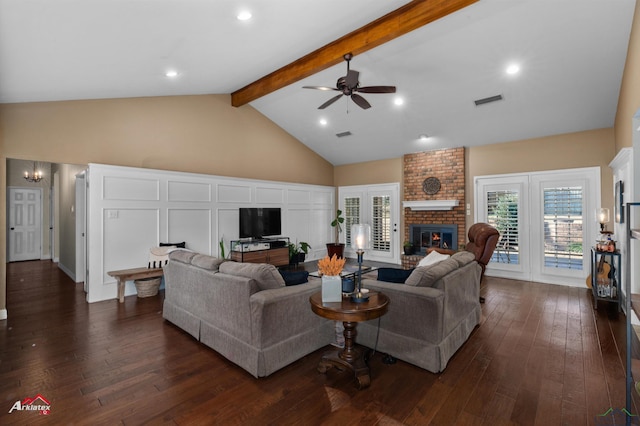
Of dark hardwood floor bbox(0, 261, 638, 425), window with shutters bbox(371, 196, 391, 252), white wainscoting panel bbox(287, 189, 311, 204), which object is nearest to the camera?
dark hardwood floor bbox(0, 261, 638, 425)

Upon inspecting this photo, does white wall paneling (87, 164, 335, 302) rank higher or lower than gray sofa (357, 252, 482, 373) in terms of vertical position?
higher

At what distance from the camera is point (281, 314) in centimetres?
256

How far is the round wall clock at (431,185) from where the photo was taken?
23.3 ft

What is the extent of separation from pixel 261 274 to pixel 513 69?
4484 millimetres

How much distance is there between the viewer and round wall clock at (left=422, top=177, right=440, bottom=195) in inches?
280

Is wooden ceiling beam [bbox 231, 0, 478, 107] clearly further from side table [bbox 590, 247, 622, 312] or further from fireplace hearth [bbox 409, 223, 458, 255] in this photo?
fireplace hearth [bbox 409, 223, 458, 255]

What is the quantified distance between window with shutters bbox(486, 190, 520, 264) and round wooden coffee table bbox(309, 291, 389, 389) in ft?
15.7

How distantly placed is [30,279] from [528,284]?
9.39 m

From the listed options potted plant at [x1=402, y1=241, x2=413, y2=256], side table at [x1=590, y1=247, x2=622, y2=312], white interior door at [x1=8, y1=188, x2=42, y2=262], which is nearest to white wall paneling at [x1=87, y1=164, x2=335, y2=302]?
potted plant at [x1=402, y1=241, x2=413, y2=256]

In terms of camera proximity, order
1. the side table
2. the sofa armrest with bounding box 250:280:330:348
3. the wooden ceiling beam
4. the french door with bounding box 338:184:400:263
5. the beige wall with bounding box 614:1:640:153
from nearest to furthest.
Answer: the sofa armrest with bounding box 250:280:330:348 → the beige wall with bounding box 614:1:640:153 → the wooden ceiling beam → the side table → the french door with bounding box 338:184:400:263

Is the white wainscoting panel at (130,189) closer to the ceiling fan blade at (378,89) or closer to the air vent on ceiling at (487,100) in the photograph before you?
the ceiling fan blade at (378,89)

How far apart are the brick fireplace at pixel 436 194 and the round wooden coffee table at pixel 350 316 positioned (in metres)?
4.91

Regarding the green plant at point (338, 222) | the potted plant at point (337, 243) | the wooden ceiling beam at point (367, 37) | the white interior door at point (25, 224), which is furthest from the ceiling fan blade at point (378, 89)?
the white interior door at point (25, 224)

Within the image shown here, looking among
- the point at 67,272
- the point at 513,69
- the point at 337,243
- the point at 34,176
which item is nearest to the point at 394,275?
the point at 513,69
